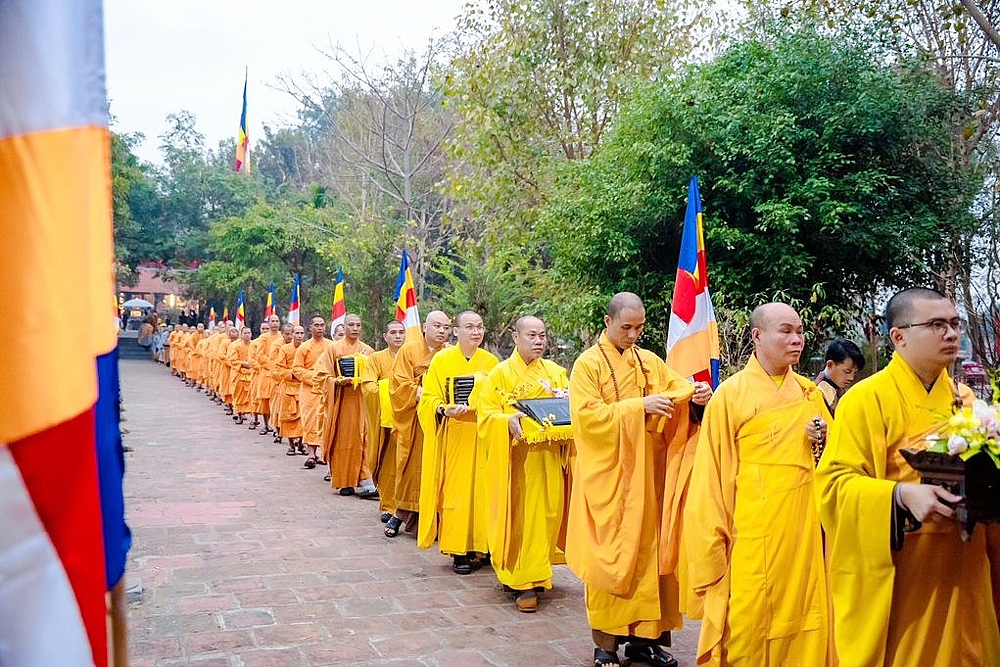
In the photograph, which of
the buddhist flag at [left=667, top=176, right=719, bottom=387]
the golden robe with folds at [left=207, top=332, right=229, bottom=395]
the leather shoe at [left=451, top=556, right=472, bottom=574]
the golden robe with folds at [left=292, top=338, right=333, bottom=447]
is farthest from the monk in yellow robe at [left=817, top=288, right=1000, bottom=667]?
the golden robe with folds at [left=207, top=332, right=229, bottom=395]

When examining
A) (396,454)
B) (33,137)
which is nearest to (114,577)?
(33,137)

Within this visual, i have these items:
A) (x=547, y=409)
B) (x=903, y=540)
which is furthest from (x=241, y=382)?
(x=903, y=540)

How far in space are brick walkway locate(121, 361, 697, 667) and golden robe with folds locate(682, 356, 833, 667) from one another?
119cm

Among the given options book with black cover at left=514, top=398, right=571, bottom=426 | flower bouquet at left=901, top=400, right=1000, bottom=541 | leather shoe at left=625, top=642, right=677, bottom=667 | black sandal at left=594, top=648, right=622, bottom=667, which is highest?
flower bouquet at left=901, top=400, right=1000, bottom=541

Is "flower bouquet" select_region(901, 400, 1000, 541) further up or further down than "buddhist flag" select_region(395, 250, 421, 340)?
further down

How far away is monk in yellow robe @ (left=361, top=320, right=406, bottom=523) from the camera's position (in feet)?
29.8

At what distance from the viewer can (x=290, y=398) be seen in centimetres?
1405

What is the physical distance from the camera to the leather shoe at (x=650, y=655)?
5.00 metres

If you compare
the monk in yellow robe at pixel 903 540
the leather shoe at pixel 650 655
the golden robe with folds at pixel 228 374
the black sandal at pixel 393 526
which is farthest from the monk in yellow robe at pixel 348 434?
the golden robe with folds at pixel 228 374

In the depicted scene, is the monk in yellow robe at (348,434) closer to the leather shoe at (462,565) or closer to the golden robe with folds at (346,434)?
the golden robe with folds at (346,434)

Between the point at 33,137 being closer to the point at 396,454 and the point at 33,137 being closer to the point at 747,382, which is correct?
the point at 747,382

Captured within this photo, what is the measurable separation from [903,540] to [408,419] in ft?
19.0

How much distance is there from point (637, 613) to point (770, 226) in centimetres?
640

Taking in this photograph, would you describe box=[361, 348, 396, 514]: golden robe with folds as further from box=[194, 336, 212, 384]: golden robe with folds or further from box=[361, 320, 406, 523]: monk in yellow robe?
box=[194, 336, 212, 384]: golden robe with folds
